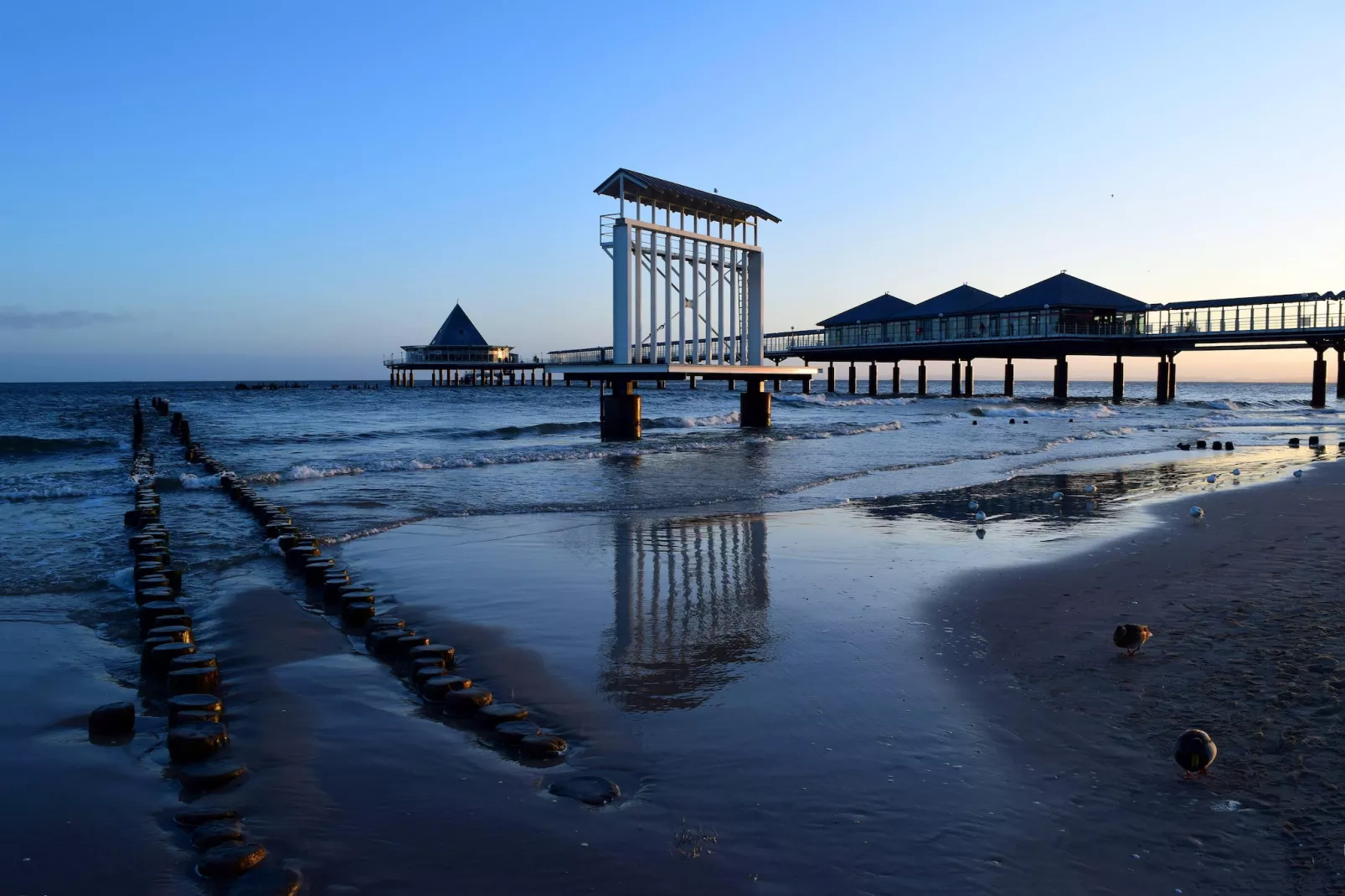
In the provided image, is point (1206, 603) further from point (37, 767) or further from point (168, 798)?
point (37, 767)

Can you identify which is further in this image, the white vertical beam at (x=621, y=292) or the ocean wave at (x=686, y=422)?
the ocean wave at (x=686, y=422)

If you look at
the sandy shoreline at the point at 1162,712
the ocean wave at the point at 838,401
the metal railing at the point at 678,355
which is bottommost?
the sandy shoreline at the point at 1162,712

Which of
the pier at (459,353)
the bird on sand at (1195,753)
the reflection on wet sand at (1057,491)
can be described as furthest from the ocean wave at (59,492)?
the pier at (459,353)

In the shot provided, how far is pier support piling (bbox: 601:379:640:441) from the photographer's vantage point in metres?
28.1

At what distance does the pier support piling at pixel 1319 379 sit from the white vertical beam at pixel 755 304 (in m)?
35.4

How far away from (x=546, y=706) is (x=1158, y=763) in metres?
3.23

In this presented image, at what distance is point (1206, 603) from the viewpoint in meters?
7.49

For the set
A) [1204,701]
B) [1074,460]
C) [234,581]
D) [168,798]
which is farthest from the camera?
[1074,460]

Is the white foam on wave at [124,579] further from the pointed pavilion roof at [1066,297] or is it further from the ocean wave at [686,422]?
the pointed pavilion roof at [1066,297]

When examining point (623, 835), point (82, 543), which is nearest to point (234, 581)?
point (82, 543)

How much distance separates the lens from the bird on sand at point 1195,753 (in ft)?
Answer: 13.7

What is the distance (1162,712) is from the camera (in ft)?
16.5

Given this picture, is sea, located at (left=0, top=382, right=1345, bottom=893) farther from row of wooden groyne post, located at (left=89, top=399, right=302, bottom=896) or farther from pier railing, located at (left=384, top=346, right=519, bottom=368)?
pier railing, located at (left=384, top=346, right=519, bottom=368)

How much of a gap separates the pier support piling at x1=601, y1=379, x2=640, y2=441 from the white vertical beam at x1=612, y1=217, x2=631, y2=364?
2.39 metres
